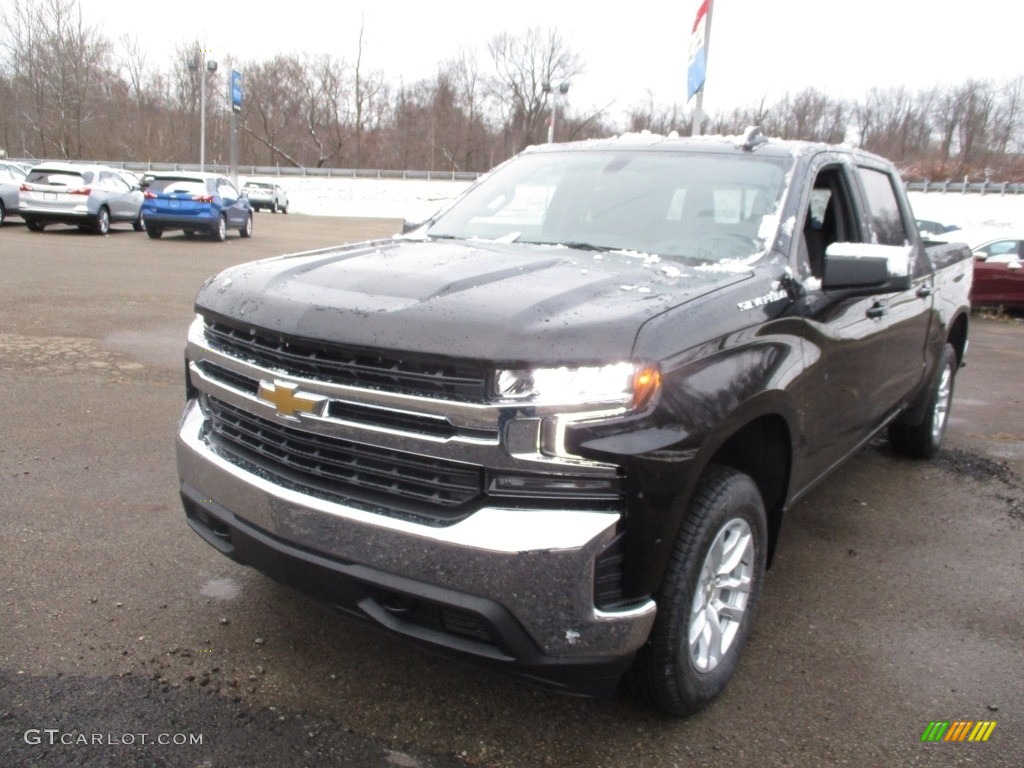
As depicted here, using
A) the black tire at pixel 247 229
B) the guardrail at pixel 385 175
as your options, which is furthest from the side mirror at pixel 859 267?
the guardrail at pixel 385 175

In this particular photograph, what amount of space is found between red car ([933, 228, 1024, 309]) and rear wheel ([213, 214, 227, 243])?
15591mm

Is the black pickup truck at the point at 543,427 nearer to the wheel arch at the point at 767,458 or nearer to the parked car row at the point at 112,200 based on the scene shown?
the wheel arch at the point at 767,458

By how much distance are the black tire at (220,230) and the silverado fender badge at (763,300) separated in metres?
19.5

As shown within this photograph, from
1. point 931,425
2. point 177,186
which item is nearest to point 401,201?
point 177,186

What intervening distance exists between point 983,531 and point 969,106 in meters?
80.7

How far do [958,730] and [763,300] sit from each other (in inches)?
62.4

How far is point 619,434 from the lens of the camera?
2.35 m

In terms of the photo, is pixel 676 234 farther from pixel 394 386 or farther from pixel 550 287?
pixel 394 386

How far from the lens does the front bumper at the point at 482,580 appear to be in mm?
2301

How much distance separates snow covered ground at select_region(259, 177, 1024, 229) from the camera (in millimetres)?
44094

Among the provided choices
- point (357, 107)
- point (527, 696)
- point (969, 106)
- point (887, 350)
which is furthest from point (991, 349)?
point (357, 107)

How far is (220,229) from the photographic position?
20.9 metres

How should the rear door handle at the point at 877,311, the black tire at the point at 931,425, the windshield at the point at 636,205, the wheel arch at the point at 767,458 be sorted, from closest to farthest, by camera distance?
the wheel arch at the point at 767,458 < the windshield at the point at 636,205 < the rear door handle at the point at 877,311 < the black tire at the point at 931,425

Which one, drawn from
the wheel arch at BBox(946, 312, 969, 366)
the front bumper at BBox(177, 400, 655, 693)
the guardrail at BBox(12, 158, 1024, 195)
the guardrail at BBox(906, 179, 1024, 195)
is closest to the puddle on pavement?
the front bumper at BBox(177, 400, 655, 693)
